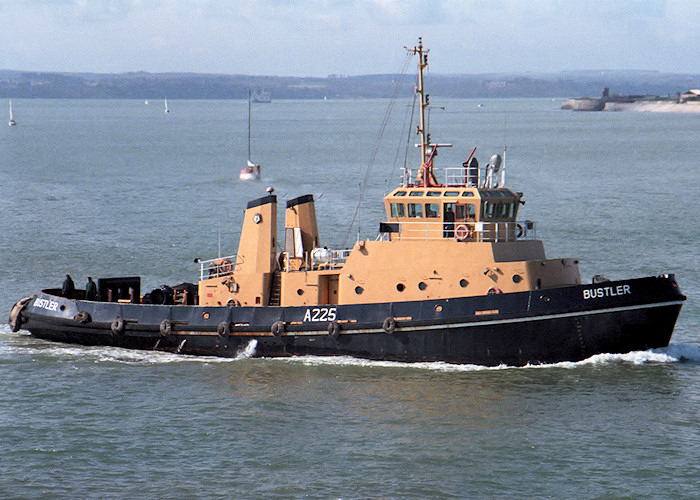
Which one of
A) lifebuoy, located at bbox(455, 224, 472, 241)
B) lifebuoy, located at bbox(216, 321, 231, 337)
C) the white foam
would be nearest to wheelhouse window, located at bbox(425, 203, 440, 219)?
lifebuoy, located at bbox(455, 224, 472, 241)

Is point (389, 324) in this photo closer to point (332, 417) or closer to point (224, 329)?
point (332, 417)

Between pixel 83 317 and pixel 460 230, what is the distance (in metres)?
10.3

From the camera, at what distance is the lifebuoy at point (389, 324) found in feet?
72.9

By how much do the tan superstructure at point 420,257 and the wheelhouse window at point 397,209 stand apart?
1.0 inches

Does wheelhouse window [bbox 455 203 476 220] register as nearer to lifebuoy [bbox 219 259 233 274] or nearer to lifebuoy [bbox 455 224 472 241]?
lifebuoy [bbox 455 224 472 241]

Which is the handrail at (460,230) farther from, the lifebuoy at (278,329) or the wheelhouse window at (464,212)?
the lifebuoy at (278,329)

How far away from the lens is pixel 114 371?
76.1 ft

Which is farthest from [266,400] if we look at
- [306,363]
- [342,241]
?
[342,241]

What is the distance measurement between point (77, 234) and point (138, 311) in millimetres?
19139

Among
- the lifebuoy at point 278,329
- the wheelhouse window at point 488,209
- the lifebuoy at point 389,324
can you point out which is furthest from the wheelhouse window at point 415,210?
the lifebuoy at point 278,329

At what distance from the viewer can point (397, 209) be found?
2341cm

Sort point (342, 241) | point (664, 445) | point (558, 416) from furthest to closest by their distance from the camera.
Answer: point (342, 241), point (558, 416), point (664, 445)

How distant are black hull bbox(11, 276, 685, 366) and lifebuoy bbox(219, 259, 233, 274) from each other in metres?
1.67

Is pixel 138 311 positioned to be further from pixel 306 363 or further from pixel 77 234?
pixel 77 234
